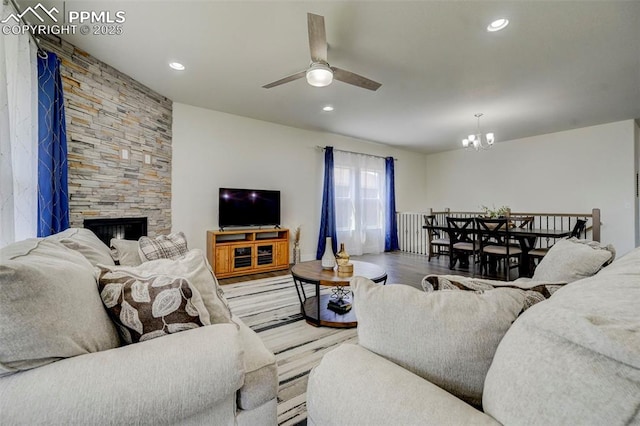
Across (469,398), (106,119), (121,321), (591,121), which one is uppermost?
(591,121)

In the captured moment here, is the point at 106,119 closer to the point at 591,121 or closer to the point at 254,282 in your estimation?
the point at 254,282

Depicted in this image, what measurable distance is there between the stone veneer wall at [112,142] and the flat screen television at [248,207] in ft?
2.59

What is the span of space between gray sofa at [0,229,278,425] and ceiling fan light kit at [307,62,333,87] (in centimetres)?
197

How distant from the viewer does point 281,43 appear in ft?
8.29

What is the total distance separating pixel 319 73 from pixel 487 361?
2253 millimetres

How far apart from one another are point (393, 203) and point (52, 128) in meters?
6.05

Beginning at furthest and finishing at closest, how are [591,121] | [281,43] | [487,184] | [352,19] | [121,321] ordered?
[487,184], [591,121], [281,43], [352,19], [121,321]

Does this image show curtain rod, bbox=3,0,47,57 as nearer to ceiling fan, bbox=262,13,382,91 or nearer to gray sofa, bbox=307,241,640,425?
ceiling fan, bbox=262,13,382,91

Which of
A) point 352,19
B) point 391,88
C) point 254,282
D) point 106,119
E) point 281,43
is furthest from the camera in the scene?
point 254,282

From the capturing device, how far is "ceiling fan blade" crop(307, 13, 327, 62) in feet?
6.00

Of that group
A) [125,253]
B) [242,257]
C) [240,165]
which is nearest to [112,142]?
[240,165]

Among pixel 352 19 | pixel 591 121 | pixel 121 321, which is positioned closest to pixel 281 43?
pixel 352 19

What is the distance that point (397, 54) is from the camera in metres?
2.70

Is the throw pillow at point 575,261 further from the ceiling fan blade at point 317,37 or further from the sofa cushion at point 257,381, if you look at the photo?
the ceiling fan blade at point 317,37
